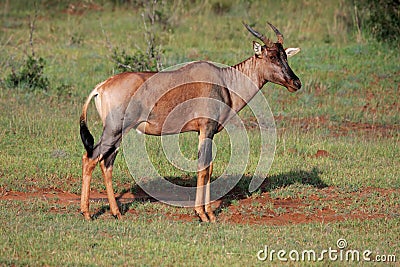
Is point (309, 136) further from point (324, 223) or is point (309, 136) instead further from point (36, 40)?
point (36, 40)

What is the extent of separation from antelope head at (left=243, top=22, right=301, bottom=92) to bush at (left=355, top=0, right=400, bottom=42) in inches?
349

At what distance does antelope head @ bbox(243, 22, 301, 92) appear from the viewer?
368 inches

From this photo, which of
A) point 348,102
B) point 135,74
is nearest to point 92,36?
point 348,102

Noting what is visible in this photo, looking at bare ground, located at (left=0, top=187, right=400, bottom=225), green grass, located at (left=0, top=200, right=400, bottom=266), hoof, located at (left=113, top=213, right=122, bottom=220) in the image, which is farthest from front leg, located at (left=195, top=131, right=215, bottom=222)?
hoof, located at (left=113, top=213, right=122, bottom=220)

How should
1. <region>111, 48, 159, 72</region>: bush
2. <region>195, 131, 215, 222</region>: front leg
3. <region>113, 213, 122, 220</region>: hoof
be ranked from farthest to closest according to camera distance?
<region>111, 48, 159, 72</region>: bush
<region>195, 131, 215, 222</region>: front leg
<region>113, 213, 122, 220</region>: hoof

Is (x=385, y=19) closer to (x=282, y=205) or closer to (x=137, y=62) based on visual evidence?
(x=137, y=62)

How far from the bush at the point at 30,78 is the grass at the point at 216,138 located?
25 cm

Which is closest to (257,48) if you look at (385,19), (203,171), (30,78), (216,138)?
(203,171)

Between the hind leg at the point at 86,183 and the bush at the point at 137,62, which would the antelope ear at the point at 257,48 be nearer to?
the hind leg at the point at 86,183

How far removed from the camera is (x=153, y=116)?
8.88 m

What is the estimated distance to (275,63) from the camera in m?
9.41

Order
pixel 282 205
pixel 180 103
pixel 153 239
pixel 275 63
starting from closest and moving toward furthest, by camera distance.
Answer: pixel 153 239 < pixel 180 103 < pixel 275 63 < pixel 282 205

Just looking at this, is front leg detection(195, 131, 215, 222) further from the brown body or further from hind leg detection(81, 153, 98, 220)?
hind leg detection(81, 153, 98, 220)

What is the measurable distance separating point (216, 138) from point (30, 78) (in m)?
4.49
